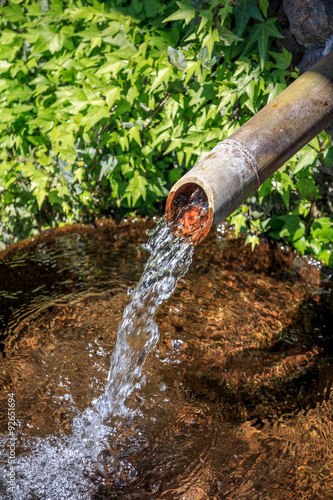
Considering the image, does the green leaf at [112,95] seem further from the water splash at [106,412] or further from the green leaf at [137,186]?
the water splash at [106,412]

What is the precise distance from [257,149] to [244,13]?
1.27m

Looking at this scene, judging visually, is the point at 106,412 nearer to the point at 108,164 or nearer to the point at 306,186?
the point at 306,186

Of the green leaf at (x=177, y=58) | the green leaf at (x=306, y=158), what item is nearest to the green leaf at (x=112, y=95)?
the green leaf at (x=177, y=58)

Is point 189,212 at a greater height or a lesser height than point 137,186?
greater

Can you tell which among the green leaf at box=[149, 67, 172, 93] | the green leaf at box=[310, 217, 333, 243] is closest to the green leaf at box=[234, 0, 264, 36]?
the green leaf at box=[149, 67, 172, 93]

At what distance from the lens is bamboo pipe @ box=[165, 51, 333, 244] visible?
1793 mm

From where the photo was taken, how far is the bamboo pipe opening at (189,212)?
2012 millimetres

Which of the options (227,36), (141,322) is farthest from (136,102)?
(141,322)

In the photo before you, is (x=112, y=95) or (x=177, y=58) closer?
(x=177, y=58)

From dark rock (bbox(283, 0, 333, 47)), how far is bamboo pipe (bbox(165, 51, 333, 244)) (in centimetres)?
61

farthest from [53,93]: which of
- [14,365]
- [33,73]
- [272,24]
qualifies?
[14,365]

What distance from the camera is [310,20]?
8.67 ft

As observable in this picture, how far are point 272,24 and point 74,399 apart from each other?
2.32 m

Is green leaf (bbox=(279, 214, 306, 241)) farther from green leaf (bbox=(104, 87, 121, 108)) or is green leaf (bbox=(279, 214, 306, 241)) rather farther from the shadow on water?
green leaf (bbox=(104, 87, 121, 108))
